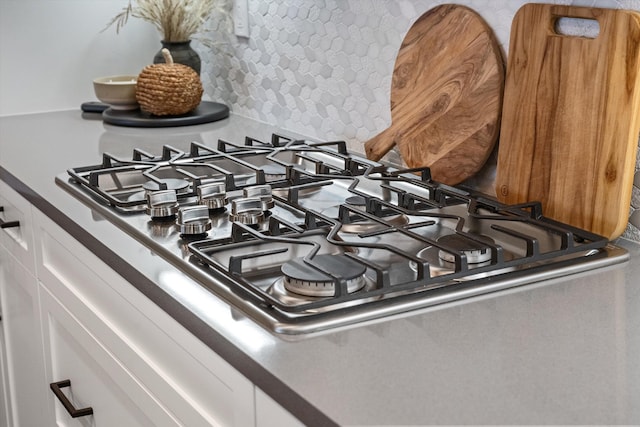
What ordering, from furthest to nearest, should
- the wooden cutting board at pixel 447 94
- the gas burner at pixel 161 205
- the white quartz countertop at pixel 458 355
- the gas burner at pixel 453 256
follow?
the wooden cutting board at pixel 447 94, the gas burner at pixel 161 205, the gas burner at pixel 453 256, the white quartz countertop at pixel 458 355

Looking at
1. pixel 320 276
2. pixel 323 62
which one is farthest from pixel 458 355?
pixel 323 62

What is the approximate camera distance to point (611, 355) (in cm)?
93

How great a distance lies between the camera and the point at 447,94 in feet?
5.20

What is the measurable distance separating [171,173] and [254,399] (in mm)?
953

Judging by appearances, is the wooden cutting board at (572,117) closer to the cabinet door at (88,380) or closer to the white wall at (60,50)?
the cabinet door at (88,380)

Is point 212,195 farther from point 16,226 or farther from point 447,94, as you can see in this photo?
point 16,226

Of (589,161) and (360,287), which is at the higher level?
(589,161)

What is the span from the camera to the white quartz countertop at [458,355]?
0.81m

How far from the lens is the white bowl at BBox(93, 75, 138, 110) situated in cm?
232

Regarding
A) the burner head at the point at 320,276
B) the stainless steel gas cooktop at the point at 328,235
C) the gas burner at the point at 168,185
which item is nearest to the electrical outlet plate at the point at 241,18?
the stainless steel gas cooktop at the point at 328,235

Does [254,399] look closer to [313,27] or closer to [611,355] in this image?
[611,355]

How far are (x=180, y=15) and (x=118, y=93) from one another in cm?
29

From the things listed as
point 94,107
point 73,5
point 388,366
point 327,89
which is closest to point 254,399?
point 388,366

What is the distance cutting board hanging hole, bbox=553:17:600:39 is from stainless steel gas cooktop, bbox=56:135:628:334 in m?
0.28
